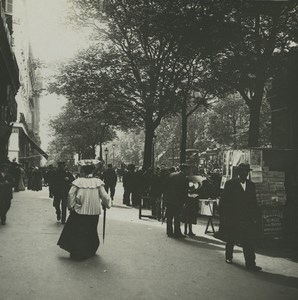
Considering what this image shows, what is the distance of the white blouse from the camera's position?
26.6 feet

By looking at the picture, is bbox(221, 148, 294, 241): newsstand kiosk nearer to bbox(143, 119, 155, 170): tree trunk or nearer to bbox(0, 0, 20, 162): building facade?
bbox(143, 119, 155, 170): tree trunk

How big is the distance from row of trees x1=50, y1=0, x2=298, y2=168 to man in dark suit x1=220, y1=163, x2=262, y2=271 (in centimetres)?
1009

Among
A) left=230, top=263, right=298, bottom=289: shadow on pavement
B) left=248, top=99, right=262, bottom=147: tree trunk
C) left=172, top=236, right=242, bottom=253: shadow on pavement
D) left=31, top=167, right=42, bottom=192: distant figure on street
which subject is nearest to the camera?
left=230, top=263, right=298, bottom=289: shadow on pavement

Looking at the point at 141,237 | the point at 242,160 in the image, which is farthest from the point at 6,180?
the point at 242,160

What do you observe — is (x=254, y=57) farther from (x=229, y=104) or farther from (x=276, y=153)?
(x=229, y=104)

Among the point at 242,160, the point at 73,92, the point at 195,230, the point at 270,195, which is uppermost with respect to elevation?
the point at 73,92

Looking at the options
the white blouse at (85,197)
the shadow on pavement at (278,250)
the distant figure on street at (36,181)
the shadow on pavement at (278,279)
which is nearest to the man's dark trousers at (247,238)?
the shadow on pavement at (278,279)

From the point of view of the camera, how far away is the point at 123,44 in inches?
909

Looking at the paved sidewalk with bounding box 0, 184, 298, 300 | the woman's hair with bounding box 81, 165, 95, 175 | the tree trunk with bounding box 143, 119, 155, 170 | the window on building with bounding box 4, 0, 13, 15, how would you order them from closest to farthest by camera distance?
the paved sidewalk with bounding box 0, 184, 298, 300, the woman's hair with bounding box 81, 165, 95, 175, the tree trunk with bounding box 143, 119, 155, 170, the window on building with bounding box 4, 0, 13, 15

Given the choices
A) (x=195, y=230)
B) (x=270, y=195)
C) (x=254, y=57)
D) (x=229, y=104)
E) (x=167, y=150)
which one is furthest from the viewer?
(x=167, y=150)

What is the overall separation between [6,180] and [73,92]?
41.5ft

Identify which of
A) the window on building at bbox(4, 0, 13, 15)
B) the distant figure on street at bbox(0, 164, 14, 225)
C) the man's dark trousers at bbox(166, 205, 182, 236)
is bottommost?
the man's dark trousers at bbox(166, 205, 182, 236)

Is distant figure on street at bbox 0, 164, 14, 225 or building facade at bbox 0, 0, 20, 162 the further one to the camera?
building facade at bbox 0, 0, 20, 162

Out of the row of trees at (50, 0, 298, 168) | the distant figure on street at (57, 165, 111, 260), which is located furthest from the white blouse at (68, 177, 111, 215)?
the row of trees at (50, 0, 298, 168)
